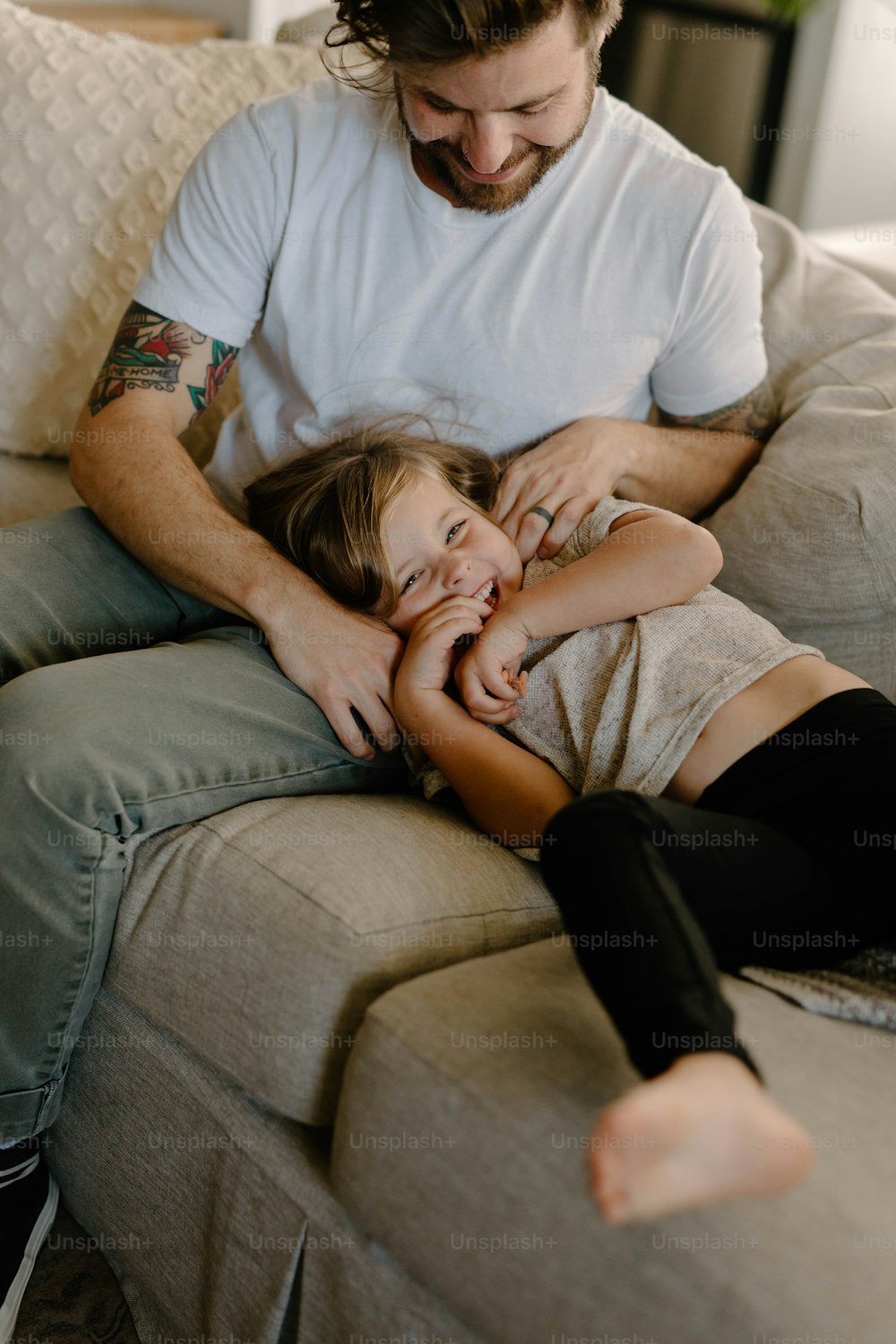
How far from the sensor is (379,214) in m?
1.48

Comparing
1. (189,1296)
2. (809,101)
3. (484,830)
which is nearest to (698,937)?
(484,830)

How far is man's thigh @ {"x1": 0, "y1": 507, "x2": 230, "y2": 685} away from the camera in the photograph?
4.47ft

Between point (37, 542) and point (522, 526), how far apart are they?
622mm

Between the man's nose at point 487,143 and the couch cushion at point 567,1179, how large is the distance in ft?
2.87

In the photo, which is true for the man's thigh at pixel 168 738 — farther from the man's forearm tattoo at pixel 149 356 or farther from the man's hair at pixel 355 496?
the man's forearm tattoo at pixel 149 356

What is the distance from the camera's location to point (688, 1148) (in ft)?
2.28

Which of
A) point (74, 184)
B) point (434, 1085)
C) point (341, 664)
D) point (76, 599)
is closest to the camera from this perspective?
point (434, 1085)

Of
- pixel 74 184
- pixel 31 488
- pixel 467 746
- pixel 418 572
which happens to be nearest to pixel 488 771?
pixel 467 746

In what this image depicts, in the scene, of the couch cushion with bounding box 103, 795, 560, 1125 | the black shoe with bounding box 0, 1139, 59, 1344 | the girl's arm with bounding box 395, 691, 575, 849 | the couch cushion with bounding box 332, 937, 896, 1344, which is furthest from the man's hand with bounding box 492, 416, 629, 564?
the black shoe with bounding box 0, 1139, 59, 1344

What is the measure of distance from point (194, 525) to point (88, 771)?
409 millimetres

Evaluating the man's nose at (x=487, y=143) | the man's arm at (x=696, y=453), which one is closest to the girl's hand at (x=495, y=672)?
the man's arm at (x=696, y=453)

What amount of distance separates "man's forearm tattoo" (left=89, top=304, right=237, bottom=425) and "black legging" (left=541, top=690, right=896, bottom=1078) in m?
0.88

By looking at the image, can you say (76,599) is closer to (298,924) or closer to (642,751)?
(298,924)

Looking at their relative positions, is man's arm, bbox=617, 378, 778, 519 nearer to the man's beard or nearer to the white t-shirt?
the white t-shirt
